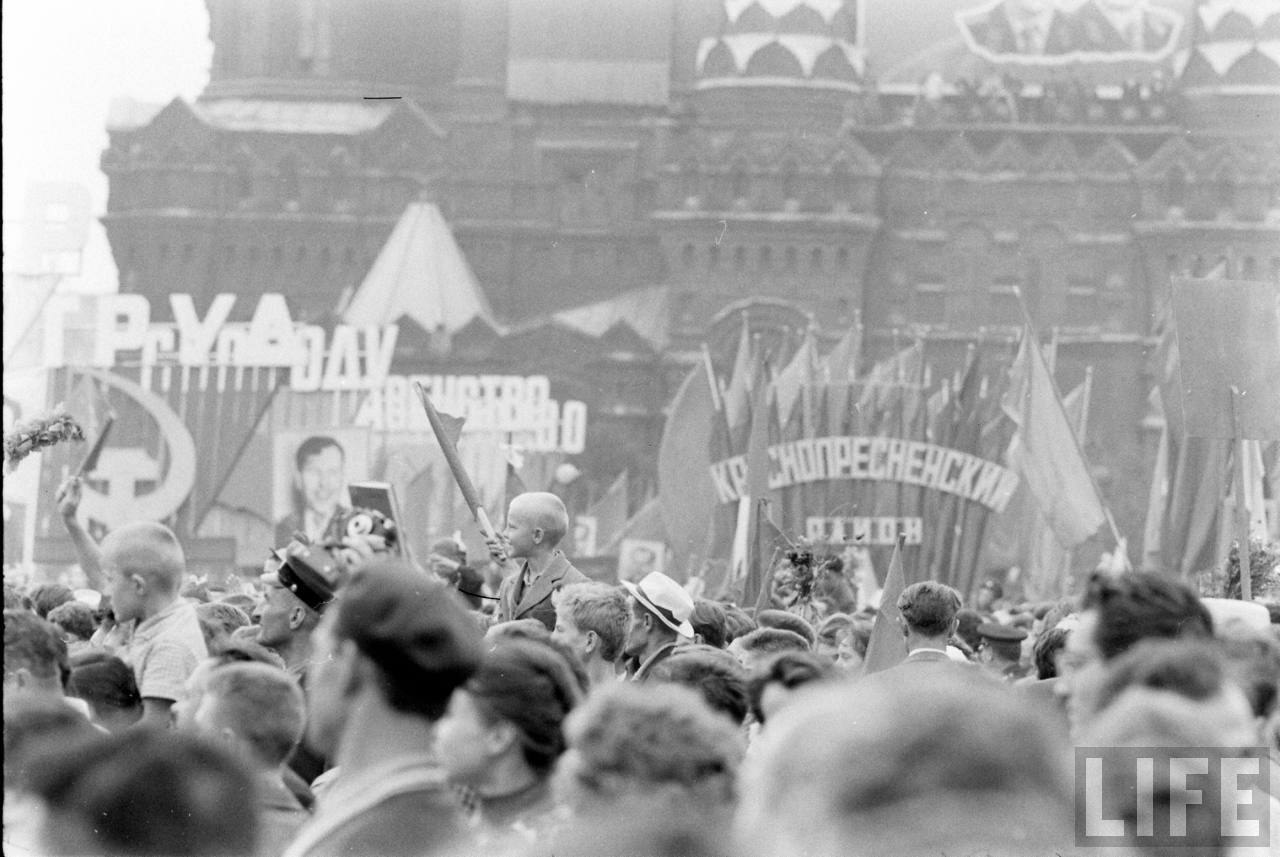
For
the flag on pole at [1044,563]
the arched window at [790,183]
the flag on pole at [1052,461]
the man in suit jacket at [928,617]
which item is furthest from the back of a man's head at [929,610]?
the arched window at [790,183]

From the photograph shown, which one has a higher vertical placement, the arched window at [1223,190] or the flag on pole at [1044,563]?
the arched window at [1223,190]

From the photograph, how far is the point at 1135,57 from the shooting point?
49219 mm

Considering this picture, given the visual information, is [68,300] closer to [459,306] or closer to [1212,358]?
[459,306]

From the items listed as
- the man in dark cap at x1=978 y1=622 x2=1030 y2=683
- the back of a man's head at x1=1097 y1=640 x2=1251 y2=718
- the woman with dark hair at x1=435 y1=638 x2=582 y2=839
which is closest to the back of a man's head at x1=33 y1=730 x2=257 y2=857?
the woman with dark hair at x1=435 y1=638 x2=582 y2=839

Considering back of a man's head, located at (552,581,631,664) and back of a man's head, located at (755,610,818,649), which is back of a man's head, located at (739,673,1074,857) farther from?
back of a man's head, located at (755,610,818,649)

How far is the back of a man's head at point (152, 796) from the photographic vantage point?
1.96 metres

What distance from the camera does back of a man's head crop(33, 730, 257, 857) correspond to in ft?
6.42

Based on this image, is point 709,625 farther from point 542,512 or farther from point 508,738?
point 508,738

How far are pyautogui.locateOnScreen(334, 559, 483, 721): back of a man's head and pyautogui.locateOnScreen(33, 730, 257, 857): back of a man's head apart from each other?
547 millimetres

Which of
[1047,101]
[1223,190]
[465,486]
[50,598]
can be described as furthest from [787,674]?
[1047,101]

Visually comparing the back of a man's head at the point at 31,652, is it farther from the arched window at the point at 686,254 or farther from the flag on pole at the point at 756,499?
the arched window at the point at 686,254

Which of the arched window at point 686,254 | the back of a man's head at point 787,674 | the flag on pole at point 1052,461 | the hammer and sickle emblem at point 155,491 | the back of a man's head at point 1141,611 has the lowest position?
the hammer and sickle emblem at point 155,491

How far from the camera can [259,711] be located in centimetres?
339

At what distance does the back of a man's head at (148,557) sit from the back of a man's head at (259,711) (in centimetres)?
138
